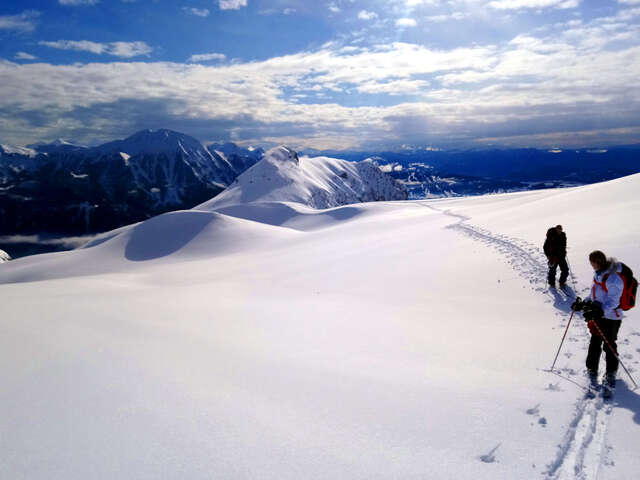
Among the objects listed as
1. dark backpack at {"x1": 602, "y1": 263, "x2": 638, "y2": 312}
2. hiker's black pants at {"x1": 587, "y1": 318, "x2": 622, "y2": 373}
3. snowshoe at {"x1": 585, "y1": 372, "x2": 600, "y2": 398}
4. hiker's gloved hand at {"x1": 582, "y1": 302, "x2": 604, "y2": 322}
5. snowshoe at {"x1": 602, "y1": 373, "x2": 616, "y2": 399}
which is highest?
dark backpack at {"x1": 602, "y1": 263, "x2": 638, "y2": 312}

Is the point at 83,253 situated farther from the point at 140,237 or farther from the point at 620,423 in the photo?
the point at 620,423

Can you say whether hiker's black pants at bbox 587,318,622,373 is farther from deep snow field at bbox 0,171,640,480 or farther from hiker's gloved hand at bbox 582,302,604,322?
deep snow field at bbox 0,171,640,480

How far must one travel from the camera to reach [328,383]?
6473 millimetres

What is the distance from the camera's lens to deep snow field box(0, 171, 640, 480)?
14.3ft

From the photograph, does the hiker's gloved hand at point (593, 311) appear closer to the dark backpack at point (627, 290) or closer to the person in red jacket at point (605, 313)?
the person in red jacket at point (605, 313)

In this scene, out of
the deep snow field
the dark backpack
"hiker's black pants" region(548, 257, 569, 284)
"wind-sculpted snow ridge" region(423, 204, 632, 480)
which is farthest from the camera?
"hiker's black pants" region(548, 257, 569, 284)

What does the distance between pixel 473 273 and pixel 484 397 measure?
31.6ft

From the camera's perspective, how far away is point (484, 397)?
573 cm

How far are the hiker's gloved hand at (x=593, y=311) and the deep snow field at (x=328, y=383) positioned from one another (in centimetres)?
96

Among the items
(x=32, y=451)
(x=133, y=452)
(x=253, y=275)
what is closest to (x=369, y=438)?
(x=133, y=452)

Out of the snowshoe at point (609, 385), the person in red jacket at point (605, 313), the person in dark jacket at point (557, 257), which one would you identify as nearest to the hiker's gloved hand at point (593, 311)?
the person in red jacket at point (605, 313)

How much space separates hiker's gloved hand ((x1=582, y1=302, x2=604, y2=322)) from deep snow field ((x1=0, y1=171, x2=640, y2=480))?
3.16ft

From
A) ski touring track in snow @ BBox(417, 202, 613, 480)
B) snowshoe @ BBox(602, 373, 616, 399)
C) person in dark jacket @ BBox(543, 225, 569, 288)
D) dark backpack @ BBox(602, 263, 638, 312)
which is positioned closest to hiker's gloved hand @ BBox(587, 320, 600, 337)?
dark backpack @ BBox(602, 263, 638, 312)

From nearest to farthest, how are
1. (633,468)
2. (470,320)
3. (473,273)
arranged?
(633,468) → (470,320) → (473,273)
